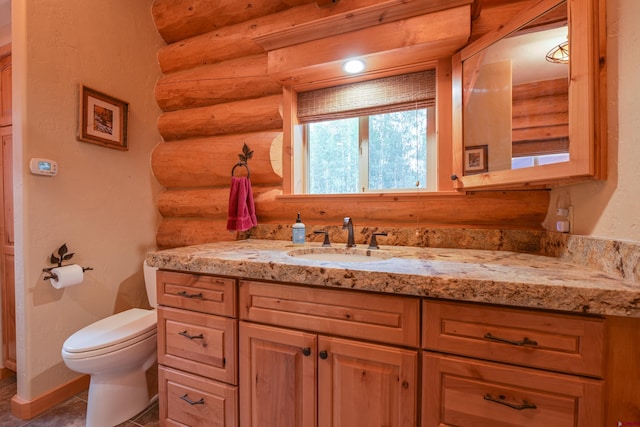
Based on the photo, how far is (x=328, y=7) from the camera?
1.74m

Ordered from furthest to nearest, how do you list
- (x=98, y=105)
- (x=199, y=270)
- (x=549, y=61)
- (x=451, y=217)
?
(x=98, y=105)
(x=451, y=217)
(x=199, y=270)
(x=549, y=61)

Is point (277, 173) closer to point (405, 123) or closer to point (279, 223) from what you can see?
point (279, 223)

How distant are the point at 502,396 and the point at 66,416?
2.22 metres

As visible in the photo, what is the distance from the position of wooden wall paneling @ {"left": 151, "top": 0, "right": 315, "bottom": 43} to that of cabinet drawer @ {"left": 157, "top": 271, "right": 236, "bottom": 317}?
73.8 inches

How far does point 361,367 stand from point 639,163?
3.60ft

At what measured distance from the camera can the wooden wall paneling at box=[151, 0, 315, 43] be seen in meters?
1.91

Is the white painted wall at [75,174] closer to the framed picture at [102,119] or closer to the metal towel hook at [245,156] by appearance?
the framed picture at [102,119]

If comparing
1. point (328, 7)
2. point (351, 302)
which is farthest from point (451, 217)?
point (328, 7)

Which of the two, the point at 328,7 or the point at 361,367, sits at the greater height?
the point at 328,7

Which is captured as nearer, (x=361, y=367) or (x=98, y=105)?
(x=361, y=367)

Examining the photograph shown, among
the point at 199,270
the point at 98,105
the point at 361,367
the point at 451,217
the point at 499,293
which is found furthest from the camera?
the point at 98,105

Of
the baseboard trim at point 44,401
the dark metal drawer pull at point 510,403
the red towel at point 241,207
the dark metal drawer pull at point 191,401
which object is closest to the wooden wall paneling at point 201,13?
the red towel at point 241,207

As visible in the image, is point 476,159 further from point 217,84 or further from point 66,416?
point 66,416

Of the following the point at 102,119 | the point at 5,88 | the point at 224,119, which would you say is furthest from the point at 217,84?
the point at 5,88
